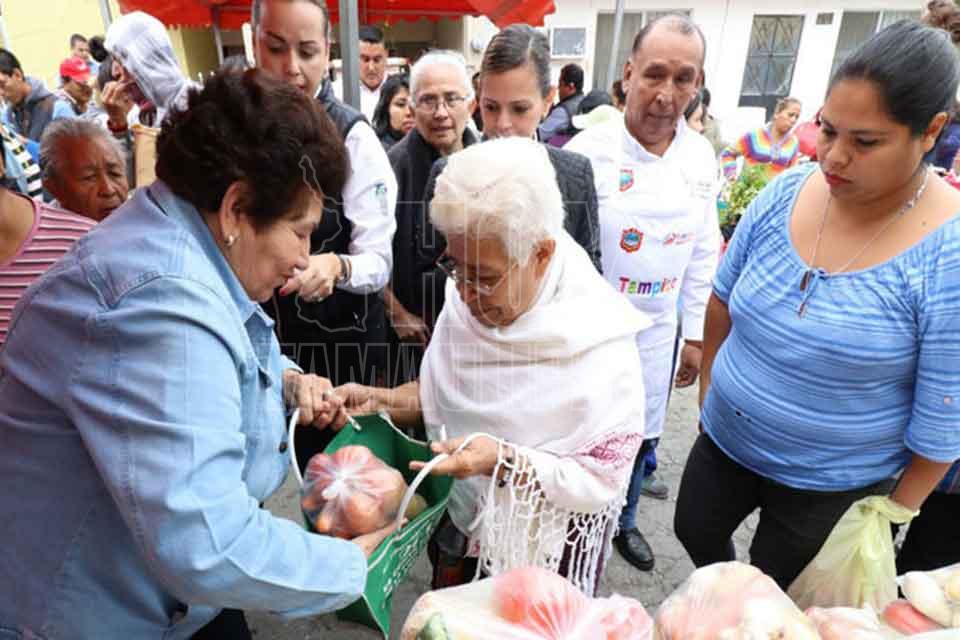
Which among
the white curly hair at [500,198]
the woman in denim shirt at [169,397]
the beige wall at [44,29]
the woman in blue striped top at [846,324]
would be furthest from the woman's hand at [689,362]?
the beige wall at [44,29]

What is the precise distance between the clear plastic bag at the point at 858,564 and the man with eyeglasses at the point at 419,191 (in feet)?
4.82

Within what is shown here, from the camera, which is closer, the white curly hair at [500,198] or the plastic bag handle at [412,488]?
the plastic bag handle at [412,488]

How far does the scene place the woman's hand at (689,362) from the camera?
2.43 meters

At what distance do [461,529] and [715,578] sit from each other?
78cm

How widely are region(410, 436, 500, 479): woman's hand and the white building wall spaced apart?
11.5 metres

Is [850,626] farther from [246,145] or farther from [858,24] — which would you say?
[858,24]

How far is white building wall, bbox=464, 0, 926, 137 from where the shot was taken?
1139cm

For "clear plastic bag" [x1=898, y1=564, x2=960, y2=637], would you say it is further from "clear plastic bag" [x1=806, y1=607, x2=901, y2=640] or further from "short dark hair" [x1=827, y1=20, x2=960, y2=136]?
"short dark hair" [x1=827, y1=20, x2=960, y2=136]

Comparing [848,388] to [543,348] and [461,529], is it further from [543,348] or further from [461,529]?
[461,529]

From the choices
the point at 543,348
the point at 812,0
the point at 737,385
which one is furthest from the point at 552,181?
the point at 812,0

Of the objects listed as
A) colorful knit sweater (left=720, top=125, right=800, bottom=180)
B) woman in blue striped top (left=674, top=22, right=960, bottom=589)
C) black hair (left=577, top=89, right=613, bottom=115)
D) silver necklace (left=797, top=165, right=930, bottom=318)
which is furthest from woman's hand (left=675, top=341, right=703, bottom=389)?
black hair (left=577, top=89, right=613, bottom=115)

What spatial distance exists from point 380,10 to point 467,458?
22.2ft

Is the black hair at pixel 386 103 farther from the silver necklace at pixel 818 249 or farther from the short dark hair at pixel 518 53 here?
the silver necklace at pixel 818 249

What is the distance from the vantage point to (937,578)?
3.08ft
